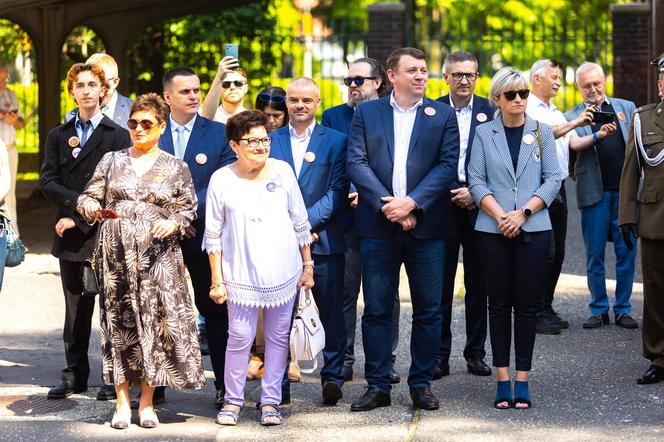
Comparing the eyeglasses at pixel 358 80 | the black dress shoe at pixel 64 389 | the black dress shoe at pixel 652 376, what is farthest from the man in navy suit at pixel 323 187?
the black dress shoe at pixel 652 376

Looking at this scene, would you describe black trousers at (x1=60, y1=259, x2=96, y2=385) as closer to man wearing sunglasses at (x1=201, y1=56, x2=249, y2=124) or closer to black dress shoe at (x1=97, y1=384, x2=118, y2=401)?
black dress shoe at (x1=97, y1=384, x2=118, y2=401)

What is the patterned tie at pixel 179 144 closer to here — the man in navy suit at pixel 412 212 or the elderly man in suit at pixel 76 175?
the elderly man in suit at pixel 76 175

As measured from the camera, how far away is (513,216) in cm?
729

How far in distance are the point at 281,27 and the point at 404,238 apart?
16.4 metres

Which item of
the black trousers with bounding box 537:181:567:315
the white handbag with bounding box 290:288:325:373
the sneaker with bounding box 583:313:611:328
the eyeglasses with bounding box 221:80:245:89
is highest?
the eyeglasses with bounding box 221:80:245:89

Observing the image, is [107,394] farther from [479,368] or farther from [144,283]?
[479,368]

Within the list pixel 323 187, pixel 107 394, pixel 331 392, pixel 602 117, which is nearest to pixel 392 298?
pixel 331 392

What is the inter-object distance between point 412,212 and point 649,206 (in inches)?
70.6

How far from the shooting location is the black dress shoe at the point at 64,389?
7.80 m

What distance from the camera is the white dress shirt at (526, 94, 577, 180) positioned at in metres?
9.26

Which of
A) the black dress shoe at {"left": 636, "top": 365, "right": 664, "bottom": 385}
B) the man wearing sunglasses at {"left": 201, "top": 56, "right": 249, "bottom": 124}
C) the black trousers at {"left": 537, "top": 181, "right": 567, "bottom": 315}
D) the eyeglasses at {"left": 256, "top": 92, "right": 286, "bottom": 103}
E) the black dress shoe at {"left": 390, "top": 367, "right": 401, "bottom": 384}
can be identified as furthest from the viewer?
the black trousers at {"left": 537, "top": 181, "right": 567, "bottom": 315}

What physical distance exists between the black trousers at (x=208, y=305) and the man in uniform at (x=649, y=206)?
2702 millimetres

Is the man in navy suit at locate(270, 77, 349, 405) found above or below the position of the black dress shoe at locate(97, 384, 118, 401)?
above

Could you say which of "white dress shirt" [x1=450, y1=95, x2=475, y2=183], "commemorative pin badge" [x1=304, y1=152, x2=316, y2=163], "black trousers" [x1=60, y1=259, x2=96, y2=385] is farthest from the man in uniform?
"black trousers" [x1=60, y1=259, x2=96, y2=385]
